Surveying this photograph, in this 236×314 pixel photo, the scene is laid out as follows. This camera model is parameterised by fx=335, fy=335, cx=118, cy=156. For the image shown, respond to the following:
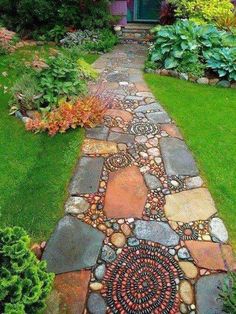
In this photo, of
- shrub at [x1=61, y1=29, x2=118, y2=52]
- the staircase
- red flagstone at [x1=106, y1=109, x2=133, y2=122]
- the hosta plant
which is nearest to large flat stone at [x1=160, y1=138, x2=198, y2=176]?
red flagstone at [x1=106, y1=109, x2=133, y2=122]

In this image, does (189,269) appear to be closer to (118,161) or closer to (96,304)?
(96,304)

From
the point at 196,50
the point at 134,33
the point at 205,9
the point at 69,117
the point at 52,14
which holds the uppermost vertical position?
the point at 205,9

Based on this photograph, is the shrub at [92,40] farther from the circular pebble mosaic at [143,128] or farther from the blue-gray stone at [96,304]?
the blue-gray stone at [96,304]

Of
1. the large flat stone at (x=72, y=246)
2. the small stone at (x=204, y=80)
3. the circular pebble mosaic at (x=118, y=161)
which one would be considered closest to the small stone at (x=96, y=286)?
the large flat stone at (x=72, y=246)

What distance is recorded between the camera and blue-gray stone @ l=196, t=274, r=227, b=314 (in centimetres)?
262

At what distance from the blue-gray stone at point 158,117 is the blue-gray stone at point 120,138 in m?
0.62

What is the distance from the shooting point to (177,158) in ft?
14.1

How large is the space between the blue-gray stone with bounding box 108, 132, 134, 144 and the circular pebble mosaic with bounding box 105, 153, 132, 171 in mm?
318

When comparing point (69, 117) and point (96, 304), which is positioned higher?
point (69, 117)

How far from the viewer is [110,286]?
2.76m

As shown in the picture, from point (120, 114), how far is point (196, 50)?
2.53 meters

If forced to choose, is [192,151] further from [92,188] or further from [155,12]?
[155,12]

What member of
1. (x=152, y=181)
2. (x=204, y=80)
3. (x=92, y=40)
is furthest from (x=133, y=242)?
(x=92, y=40)

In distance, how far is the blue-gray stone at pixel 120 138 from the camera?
4.62 m
